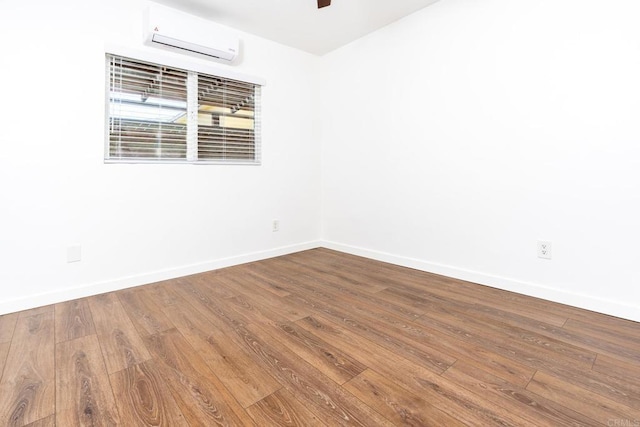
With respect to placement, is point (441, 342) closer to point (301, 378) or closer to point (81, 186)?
point (301, 378)

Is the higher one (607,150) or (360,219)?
(607,150)

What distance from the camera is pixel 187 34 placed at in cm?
255

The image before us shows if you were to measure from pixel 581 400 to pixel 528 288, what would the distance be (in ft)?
3.94

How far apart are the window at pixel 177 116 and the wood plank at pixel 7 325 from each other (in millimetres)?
1212

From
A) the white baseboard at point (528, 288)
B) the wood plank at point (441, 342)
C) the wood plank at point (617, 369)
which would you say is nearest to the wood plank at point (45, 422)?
the wood plank at point (441, 342)

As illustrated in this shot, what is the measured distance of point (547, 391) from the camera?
49.3 inches

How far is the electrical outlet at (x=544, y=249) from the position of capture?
7.14ft

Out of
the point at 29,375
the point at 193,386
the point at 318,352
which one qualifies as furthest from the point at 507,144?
the point at 29,375

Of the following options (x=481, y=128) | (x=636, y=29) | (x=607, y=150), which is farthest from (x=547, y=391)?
(x=636, y=29)

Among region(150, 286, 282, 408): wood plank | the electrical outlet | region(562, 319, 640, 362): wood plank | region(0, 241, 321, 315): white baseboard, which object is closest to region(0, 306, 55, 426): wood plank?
region(0, 241, 321, 315): white baseboard

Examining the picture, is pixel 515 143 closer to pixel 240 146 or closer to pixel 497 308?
pixel 497 308

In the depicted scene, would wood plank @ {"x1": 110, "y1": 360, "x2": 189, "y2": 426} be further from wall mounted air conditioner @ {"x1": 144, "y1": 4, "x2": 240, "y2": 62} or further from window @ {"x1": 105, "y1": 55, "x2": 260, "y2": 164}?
wall mounted air conditioner @ {"x1": 144, "y1": 4, "x2": 240, "y2": 62}

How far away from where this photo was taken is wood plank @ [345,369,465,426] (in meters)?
1.10

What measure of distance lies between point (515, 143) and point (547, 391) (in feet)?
5.59
